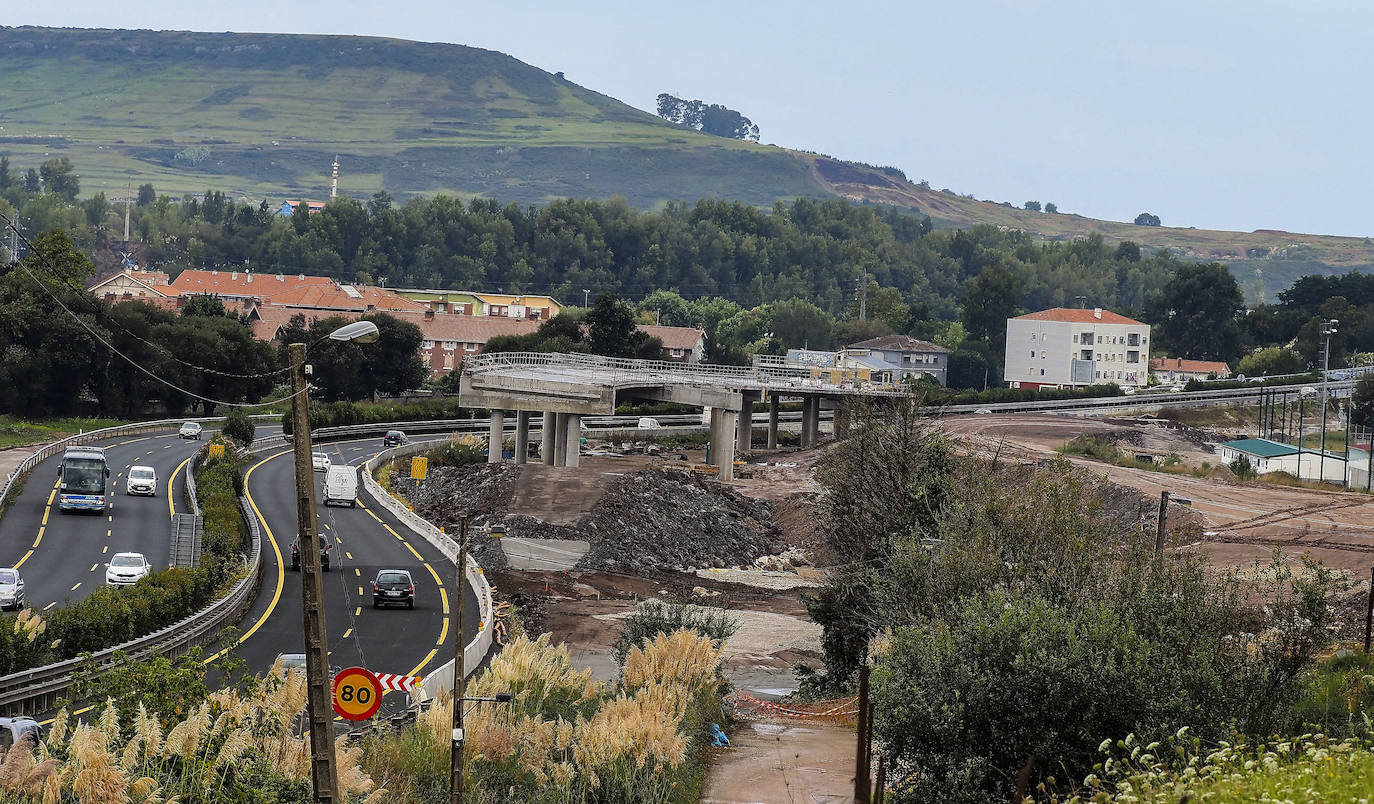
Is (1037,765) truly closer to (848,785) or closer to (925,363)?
(848,785)

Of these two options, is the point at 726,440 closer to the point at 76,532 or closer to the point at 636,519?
the point at 636,519

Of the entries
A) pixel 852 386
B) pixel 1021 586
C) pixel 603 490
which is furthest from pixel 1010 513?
pixel 852 386

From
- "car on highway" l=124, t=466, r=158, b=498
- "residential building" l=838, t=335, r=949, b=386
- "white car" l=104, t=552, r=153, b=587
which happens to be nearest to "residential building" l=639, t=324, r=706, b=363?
"residential building" l=838, t=335, r=949, b=386

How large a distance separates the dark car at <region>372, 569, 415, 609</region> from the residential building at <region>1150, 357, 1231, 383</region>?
151108mm

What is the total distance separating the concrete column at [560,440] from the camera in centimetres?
9731

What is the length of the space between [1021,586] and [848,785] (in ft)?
18.7

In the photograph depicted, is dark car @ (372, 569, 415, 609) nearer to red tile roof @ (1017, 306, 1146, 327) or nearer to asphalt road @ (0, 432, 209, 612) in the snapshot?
asphalt road @ (0, 432, 209, 612)

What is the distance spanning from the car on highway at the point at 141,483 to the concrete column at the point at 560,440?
87.4ft

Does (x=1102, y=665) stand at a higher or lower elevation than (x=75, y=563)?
higher

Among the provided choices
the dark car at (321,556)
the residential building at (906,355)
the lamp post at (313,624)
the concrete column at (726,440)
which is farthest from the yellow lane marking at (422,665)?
the residential building at (906,355)

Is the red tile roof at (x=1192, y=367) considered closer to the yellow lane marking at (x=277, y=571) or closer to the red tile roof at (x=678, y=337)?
the red tile roof at (x=678, y=337)

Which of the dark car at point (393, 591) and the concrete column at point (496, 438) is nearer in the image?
the dark car at point (393, 591)

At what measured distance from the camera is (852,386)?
11662 centimetres

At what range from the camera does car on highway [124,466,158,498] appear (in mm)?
76562
